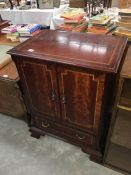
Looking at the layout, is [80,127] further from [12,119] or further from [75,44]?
[12,119]

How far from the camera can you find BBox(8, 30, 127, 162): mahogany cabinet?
3.12 ft

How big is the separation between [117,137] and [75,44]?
0.73m

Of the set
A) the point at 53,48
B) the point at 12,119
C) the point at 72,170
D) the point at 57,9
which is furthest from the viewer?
the point at 57,9

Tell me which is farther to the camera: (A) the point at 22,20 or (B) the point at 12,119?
(A) the point at 22,20

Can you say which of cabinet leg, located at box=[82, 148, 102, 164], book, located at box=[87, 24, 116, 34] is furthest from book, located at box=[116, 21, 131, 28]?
cabinet leg, located at box=[82, 148, 102, 164]

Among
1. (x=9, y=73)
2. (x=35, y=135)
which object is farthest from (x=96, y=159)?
(x=9, y=73)

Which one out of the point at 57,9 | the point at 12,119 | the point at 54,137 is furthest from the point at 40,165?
the point at 57,9

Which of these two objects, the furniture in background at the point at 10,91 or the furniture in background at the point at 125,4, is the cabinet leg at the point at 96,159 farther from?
the furniture in background at the point at 125,4

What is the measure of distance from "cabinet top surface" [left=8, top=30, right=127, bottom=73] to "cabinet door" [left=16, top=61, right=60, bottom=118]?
0.26ft

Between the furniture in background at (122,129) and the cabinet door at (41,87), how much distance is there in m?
0.42

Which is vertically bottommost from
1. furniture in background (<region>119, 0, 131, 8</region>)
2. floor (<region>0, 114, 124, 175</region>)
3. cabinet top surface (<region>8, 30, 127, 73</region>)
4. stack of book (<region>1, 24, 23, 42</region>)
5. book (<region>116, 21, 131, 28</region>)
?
floor (<region>0, 114, 124, 175</region>)

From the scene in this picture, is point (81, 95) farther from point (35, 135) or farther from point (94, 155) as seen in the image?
point (35, 135)

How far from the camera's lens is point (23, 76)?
1.21 metres

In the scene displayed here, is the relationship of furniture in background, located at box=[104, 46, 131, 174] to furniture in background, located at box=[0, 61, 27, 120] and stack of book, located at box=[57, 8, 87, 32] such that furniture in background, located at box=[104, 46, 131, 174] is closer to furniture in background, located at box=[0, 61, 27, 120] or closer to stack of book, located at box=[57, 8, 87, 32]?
stack of book, located at box=[57, 8, 87, 32]
